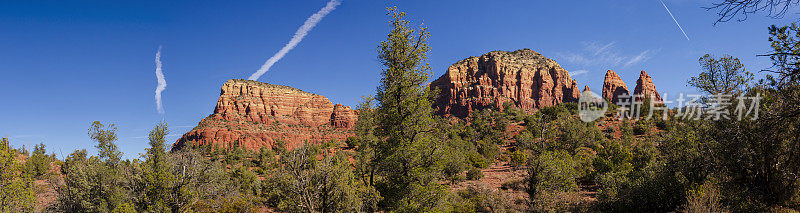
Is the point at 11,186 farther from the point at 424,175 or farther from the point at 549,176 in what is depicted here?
the point at 549,176

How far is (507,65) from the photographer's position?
169 metres

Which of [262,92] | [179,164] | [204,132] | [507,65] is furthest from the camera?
[507,65]

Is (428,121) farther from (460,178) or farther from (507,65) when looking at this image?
(507,65)

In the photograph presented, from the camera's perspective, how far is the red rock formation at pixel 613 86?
14938cm

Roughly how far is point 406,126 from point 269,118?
144m

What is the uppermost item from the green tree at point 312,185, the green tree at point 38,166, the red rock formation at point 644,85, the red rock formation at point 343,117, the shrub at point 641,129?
the red rock formation at point 644,85

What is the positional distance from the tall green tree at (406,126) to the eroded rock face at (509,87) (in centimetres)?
14277

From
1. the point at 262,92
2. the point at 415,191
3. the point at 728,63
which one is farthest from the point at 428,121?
the point at 262,92

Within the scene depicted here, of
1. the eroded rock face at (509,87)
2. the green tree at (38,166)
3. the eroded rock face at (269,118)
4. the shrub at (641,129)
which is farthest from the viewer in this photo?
the eroded rock face at (509,87)

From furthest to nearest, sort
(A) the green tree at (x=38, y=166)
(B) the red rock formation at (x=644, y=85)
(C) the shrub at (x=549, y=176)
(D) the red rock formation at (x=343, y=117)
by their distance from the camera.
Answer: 1. (D) the red rock formation at (x=343, y=117)
2. (B) the red rock formation at (x=644, y=85)
3. (A) the green tree at (x=38, y=166)
4. (C) the shrub at (x=549, y=176)

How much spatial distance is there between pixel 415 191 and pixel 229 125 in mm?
131233

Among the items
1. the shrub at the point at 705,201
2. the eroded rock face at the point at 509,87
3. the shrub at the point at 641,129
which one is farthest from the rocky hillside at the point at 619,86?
the shrub at the point at 705,201

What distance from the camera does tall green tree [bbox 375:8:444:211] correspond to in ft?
41.5

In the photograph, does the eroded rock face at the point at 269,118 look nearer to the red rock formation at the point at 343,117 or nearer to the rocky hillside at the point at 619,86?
the red rock formation at the point at 343,117
